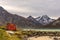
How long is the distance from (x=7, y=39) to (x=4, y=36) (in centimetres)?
49

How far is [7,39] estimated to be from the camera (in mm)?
19016

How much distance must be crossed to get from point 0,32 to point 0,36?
0.81 m

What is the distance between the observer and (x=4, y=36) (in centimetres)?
1934

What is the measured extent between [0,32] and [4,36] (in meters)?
0.56

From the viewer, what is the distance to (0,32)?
1961 centimetres

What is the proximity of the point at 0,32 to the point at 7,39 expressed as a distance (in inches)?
41.3

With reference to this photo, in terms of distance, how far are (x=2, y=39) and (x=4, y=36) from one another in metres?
0.81

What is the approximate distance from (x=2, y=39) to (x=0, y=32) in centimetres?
120

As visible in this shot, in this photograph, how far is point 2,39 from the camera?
60.9 ft
